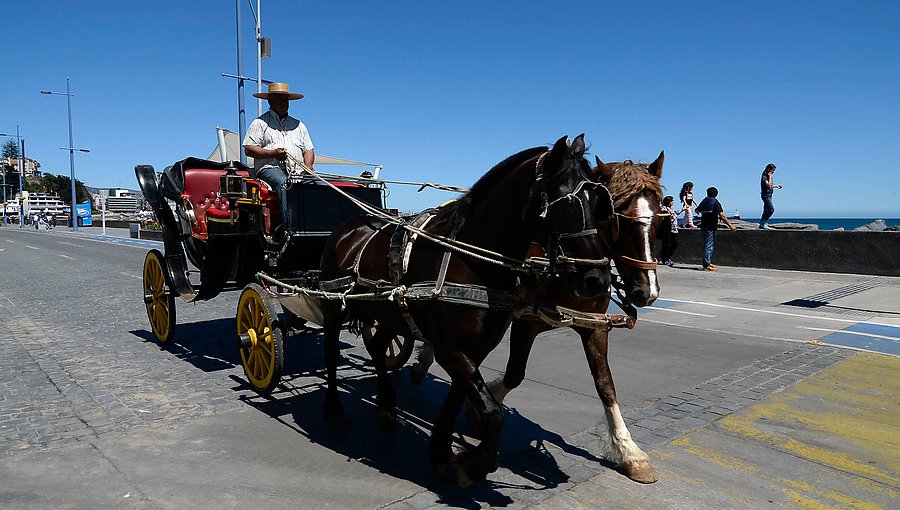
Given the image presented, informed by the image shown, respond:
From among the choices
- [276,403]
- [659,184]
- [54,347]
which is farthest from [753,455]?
[54,347]

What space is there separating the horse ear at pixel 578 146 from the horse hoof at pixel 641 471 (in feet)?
6.76

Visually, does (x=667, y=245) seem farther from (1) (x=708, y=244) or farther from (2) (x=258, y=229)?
(1) (x=708, y=244)


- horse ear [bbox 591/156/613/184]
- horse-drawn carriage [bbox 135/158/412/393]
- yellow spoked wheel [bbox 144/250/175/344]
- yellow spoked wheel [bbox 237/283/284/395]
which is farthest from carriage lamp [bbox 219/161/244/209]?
horse ear [bbox 591/156/613/184]

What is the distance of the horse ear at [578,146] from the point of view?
3.45 metres

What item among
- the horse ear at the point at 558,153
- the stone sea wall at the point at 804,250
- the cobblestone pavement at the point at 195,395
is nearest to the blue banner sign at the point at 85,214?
the cobblestone pavement at the point at 195,395

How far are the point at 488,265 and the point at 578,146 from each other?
34.1 inches

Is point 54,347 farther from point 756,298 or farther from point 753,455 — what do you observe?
point 756,298

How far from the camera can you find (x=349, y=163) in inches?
296

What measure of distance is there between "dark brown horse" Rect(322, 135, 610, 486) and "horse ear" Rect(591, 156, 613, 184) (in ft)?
1.20

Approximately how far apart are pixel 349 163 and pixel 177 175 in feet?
6.52

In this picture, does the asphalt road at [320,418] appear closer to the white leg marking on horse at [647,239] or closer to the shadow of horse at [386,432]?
the shadow of horse at [386,432]

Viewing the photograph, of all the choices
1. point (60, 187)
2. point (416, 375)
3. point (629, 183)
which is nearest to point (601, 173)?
point (629, 183)

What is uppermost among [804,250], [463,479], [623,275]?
[623,275]

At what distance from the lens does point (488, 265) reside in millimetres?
3627
